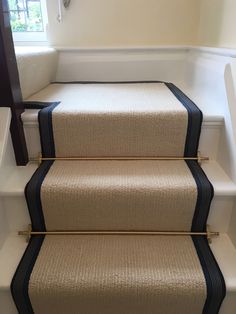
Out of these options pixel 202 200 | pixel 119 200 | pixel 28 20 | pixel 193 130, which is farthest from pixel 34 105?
pixel 28 20

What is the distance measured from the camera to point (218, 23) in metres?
1.29

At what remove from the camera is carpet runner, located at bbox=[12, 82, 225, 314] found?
725 millimetres

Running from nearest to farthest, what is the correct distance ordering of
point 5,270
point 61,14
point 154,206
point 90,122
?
point 5,270 → point 154,206 → point 90,122 → point 61,14

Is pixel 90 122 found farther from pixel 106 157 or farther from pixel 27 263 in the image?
pixel 27 263

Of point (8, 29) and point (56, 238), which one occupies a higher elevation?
point (8, 29)

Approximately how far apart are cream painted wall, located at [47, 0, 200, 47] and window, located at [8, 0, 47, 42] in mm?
158

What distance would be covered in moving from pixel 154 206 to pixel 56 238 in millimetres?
360

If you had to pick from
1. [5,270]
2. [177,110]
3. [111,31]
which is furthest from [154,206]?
[111,31]

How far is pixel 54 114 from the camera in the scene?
3.22 ft

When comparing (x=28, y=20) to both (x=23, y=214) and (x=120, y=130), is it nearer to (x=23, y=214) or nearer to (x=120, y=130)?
(x=120, y=130)

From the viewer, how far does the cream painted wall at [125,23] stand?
160cm

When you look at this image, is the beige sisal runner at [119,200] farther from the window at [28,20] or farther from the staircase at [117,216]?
the window at [28,20]

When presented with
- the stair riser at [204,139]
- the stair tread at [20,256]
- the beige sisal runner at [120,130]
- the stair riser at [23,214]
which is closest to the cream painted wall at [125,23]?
the beige sisal runner at [120,130]

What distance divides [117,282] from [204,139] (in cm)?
62
